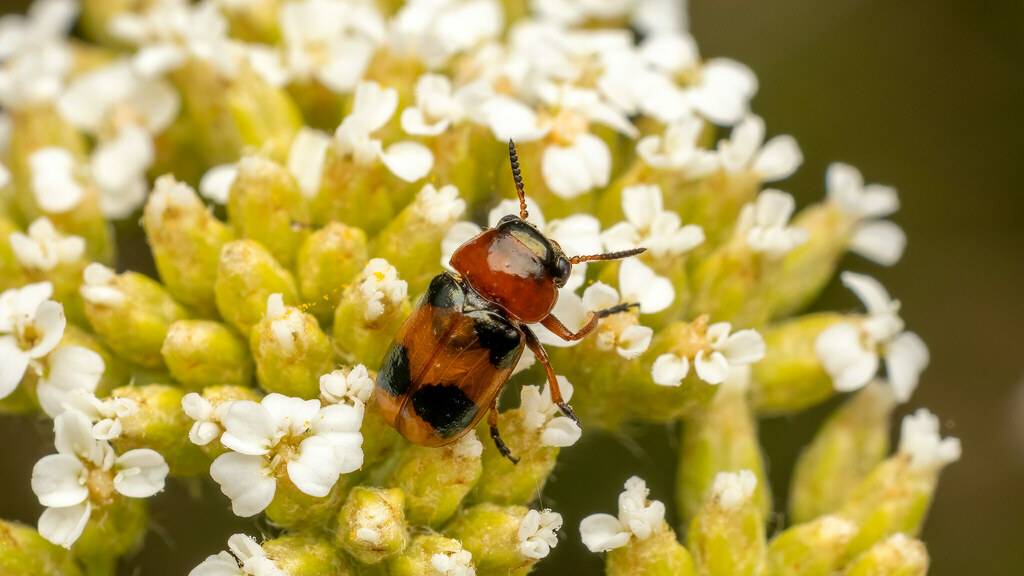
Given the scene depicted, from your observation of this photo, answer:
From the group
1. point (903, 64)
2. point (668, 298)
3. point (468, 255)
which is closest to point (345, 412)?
point (468, 255)

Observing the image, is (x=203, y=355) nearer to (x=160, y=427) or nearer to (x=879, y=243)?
(x=160, y=427)

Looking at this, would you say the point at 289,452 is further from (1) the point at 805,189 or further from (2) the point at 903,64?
(2) the point at 903,64

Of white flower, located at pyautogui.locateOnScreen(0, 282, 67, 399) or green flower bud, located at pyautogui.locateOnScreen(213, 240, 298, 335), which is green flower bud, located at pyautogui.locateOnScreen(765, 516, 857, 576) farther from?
white flower, located at pyautogui.locateOnScreen(0, 282, 67, 399)

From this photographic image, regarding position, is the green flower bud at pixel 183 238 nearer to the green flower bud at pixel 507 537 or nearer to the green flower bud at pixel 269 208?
the green flower bud at pixel 269 208

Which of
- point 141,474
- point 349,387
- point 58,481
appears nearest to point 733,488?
point 349,387

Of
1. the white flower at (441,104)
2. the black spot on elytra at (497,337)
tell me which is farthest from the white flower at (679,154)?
the black spot on elytra at (497,337)

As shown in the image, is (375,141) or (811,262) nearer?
(375,141)
